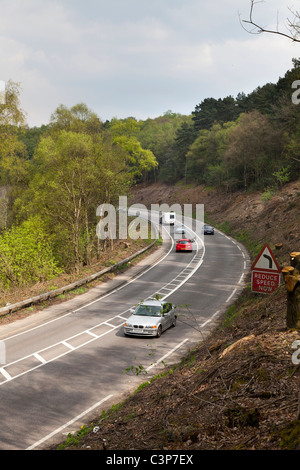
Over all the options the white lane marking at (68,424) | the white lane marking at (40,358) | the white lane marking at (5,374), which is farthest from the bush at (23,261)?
the white lane marking at (68,424)

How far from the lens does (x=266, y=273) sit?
425 inches

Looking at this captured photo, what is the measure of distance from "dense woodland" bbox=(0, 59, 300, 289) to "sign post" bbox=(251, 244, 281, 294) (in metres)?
18.5

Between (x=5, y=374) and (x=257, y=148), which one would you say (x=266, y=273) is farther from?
(x=257, y=148)

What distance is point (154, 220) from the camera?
71500 mm

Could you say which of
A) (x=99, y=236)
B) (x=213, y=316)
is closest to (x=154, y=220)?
(x=99, y=236)

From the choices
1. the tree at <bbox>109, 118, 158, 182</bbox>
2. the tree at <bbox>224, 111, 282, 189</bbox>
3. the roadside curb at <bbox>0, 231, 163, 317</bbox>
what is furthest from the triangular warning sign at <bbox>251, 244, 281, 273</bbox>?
the tree at <bbox>224, 111, 282, 189</bbox>

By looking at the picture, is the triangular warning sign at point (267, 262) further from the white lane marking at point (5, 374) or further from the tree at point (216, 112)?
the tree at point (216, 112)

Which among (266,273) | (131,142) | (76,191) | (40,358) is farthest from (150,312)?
(131,142)

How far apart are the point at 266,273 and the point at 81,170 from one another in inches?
929

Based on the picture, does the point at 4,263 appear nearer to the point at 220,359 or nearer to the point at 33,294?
the point at 33,294

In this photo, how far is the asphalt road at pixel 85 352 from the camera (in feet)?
36.1

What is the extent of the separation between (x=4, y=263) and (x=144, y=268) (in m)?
12.3

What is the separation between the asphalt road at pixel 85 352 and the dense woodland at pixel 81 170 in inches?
225
